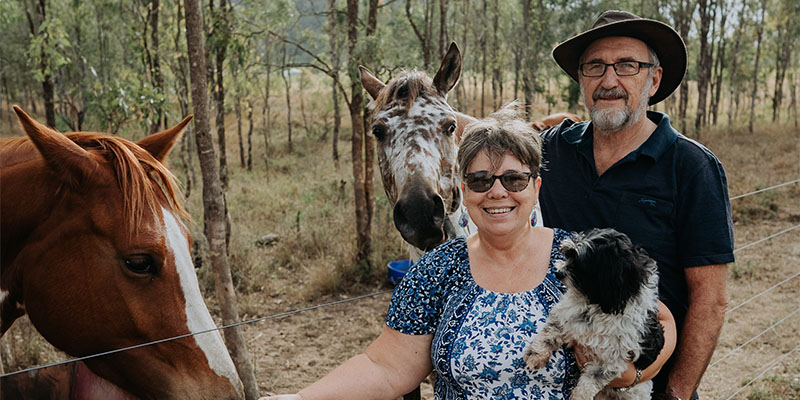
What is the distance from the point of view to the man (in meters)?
2.13

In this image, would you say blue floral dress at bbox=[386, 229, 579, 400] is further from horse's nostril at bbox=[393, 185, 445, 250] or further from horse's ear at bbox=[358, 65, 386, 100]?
horse's ear at bbox=[358, 65, 386, 100]

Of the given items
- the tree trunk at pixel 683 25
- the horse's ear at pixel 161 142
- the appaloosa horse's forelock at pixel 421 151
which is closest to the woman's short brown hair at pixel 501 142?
the appaloosa horse's forelock at pixel 421 151

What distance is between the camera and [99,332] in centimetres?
190

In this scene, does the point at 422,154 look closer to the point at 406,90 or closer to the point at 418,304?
the point at 406,90

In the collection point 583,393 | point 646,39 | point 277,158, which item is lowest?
point 277,158

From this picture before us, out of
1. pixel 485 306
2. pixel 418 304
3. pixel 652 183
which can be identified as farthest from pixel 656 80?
pixel 418 304

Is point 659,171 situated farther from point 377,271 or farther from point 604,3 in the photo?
point 604,3

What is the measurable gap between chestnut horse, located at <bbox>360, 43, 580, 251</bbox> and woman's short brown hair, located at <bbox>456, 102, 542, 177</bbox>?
0.86 meters

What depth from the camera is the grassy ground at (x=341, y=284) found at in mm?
5008

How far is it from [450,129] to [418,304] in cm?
150

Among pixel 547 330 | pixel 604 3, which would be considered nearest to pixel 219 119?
pixel 547 330

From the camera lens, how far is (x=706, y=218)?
211 cm

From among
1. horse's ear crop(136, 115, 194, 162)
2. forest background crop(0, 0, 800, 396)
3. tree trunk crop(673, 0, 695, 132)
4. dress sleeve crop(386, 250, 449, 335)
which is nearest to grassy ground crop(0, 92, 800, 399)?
forest background crop(0, 0, 800, 396)

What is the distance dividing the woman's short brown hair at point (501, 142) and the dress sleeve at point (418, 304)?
412 mm
